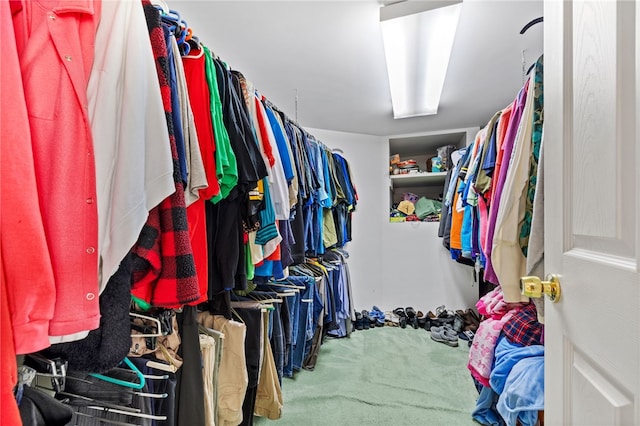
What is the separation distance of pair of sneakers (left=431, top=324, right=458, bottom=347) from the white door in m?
1.93

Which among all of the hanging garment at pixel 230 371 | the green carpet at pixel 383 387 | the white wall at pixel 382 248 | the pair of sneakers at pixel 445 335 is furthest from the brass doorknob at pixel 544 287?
the white wall at pixel 382 248

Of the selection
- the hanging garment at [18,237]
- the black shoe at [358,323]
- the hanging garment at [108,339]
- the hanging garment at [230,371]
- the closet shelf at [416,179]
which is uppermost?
the closet shelf at [416,179]

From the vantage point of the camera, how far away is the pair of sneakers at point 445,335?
7.93 feet

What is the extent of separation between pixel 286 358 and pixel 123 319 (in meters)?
1.47

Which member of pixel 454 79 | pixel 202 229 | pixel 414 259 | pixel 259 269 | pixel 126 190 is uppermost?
pixel 454 79

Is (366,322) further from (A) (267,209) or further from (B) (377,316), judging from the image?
(A) (267,209)

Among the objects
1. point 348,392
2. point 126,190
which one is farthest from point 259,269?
point 348,392

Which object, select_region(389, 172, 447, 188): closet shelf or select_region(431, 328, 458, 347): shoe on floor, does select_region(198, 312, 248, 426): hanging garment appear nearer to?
select_region(431, 328, 458, 347): shoe on floor

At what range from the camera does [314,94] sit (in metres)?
2.26

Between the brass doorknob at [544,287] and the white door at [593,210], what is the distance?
22mm

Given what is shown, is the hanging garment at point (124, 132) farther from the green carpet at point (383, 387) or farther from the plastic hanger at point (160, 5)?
the green carpet at point (383, 387)

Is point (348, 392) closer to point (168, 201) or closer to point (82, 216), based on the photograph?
point (168, 201)

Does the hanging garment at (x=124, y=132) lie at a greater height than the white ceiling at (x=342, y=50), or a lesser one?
lesser

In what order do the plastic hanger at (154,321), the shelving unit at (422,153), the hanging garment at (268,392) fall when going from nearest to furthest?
1. the plastic hanger at (154,321)
2. the hanging garment at (268,392)
3. the shelving unit at (422,153)
